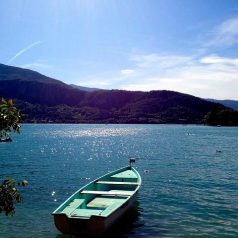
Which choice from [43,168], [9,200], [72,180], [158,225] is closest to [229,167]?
[72,180]

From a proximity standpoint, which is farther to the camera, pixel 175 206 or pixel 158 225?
pixel 175 206

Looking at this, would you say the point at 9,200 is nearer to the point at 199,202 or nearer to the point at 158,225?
the point at 158,225

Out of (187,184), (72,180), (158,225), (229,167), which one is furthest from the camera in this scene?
(229,167)

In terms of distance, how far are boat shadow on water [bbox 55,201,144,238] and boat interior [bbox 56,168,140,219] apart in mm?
1248

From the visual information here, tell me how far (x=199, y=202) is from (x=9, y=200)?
23.3 m

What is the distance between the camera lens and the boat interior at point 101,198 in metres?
19.9

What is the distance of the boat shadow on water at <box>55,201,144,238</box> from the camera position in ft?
67.4

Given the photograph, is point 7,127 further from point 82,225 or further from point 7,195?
point 82,225

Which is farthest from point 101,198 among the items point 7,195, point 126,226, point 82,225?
point 7,195

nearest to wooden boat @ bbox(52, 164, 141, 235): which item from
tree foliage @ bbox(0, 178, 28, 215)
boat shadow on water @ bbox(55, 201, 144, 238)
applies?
boat shadow on water @ bbox(55, 201, 144, 238)

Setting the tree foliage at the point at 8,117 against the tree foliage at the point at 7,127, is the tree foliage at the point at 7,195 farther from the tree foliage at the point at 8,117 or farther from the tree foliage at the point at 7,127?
the tree foliage at the point at 8,117

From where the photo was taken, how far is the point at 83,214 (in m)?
19.6

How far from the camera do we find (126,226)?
22.5 m

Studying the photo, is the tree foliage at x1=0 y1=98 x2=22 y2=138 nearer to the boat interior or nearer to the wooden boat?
the wooden boat
